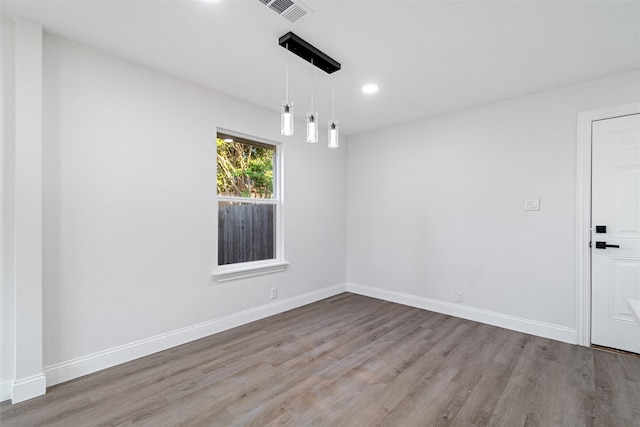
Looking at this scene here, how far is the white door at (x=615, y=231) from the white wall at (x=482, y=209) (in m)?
0.18

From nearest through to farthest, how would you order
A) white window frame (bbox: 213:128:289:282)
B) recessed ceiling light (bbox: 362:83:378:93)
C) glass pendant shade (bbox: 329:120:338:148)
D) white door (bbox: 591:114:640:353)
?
glass pendant shade (bbox: 329:120:338:148) → white door (bbox: 591:114:640:353) → recessed ceiling light (bbox: 362:83:378:93) → white window frame (bbox: 213:128:289:282)

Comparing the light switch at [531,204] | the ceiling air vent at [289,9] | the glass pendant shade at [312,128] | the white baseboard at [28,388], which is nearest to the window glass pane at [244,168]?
the glass pendant shade at [312,128]

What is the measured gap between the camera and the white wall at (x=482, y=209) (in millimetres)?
2990

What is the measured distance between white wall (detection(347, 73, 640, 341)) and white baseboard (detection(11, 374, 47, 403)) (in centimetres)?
366

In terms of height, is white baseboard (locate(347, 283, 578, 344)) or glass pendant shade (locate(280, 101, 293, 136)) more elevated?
glass pendant shade (locate(280, 101, 293, 136))

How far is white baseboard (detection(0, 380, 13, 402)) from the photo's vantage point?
6.44 feet

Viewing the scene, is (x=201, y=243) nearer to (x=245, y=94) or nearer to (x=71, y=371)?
(x=71, y=371)

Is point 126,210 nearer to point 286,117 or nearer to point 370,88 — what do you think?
point 286,117

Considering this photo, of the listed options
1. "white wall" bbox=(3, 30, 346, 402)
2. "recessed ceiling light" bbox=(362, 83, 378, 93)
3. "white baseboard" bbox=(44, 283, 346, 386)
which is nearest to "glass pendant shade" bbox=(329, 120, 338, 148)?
"recessed ceiling light" bbox=(362, 83, 378, 93)

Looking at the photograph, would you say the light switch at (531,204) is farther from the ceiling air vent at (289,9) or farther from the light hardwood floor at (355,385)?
the ceiling air vent at (289,9)

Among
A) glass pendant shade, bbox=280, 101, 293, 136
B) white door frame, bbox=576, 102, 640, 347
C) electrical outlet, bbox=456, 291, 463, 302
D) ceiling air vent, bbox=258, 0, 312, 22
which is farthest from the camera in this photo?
electrical outlet, bbox=456, 291, 463, 302

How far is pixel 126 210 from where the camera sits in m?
2.53

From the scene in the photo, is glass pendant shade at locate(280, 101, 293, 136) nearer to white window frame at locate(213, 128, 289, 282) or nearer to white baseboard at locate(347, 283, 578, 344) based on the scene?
white window frame at locate(213, 128, 289, 282)

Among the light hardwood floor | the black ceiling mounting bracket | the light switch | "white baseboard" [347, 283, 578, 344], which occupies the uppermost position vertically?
the black ceiling mounting bracket
